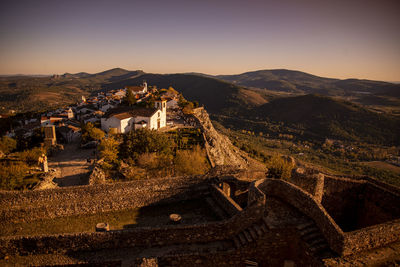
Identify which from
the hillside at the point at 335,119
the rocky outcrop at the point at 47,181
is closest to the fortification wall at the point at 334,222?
the rocky outcrop at the point at 47,181

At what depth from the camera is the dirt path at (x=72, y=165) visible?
18.8 m

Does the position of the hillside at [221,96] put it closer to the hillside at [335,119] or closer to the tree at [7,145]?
the hillside at [335,119]

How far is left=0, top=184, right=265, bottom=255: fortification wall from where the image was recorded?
367 inches

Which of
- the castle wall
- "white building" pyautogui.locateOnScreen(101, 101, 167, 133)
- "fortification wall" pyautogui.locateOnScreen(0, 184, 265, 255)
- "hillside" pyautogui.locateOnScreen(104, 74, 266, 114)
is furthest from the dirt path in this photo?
"hillside" pyautogui.locateOnScreen(104, 74, 266, 114)

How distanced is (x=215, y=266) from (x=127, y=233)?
13.6ft

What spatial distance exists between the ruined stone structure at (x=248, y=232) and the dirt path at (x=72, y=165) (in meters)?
6.51

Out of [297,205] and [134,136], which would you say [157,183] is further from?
[134,136]

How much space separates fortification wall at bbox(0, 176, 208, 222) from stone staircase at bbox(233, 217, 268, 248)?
5.27m

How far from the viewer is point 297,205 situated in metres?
9.77

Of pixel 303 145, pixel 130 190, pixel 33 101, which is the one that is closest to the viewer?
pixel 130 190

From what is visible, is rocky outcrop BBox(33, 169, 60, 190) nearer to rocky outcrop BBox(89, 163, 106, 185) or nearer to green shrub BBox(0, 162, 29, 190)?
green shrub BBox(0, 162, 29, 190)

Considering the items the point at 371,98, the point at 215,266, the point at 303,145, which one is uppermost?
the point at 371,98

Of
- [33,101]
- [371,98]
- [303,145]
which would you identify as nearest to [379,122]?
[303,145]

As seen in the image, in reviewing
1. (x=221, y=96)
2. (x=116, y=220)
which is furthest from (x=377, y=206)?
(x=221, y=96)
